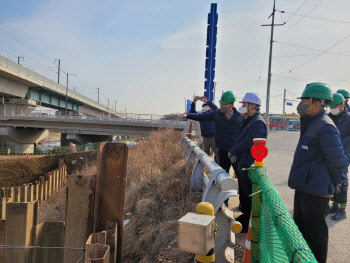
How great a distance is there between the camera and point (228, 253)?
7.96ft

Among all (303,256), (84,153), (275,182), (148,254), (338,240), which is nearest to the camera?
(303,256)

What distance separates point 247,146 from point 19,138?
41.5 metres

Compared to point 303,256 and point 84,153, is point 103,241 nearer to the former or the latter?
point 303,256

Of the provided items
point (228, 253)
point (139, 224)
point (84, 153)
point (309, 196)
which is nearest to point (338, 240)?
point (309, 196)

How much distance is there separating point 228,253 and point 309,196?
3.32 ft

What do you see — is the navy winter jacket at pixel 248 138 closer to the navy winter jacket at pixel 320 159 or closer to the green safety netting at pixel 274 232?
the navy winter jacket at pixel 320 159

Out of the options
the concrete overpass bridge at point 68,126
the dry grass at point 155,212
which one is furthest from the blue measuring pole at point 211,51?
the concrete overpass bridge at point 68,126

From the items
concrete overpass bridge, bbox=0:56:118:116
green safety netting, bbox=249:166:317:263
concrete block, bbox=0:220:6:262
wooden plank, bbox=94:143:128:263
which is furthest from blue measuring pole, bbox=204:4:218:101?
concrete overpass bridge, bbox=0:56:118:116

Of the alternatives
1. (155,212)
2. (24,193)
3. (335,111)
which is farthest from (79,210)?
(24,193)

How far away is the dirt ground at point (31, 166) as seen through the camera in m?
19.7

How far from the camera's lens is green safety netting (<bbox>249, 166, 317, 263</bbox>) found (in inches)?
42.3

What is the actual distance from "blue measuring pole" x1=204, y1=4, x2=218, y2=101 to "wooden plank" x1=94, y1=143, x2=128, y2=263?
34.7 ft

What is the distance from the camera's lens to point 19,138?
1479 inches

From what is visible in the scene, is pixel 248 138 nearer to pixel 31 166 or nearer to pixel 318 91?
pixel 318 91
